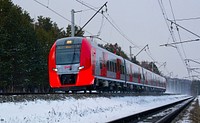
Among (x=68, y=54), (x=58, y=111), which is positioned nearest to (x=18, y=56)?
(x=68, y=54)

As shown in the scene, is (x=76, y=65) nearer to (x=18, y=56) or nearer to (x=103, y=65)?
(x=103, y=65)

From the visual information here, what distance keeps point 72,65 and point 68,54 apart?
0.85 metres

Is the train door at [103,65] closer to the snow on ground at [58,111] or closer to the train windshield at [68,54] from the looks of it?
the train windshield at [68,54]

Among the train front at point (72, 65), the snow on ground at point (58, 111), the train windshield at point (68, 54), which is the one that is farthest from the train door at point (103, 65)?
the snow on ground at point (58, 111)

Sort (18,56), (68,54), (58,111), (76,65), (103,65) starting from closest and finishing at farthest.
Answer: (58,111) → (76,65) → (68,54) → (103,65) → (18,56)

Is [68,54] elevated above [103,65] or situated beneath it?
elevated above

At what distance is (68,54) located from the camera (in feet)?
74.1

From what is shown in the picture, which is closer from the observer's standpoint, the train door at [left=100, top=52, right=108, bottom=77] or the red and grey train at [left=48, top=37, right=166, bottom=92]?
the red and grey train at [left=48, top=37, right=166, bottom=92]

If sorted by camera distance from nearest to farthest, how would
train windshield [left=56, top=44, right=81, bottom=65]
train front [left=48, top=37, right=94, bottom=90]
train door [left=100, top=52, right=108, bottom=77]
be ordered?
train front [left=48, top=37, right=94, bottom=90] < train windshield [left=56, top=44, right=81, bottom=65] < train door [left=100, top=52, right=108, bottom=77]

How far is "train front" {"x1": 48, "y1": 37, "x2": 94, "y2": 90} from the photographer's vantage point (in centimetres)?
2194

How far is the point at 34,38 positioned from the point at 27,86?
5999mm

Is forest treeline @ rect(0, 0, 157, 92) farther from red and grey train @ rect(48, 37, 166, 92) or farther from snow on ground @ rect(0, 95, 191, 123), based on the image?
snow on ground @ rect(0, 95, 191, 123)

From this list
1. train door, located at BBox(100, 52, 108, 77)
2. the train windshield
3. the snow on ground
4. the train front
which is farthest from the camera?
train door, located at BBox(100, 52, 108, 77)

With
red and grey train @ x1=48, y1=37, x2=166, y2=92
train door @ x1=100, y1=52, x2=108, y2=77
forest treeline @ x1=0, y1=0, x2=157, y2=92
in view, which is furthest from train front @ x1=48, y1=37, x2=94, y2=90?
forest treeline @ x1=0, y1=0, x2=157, y2=92
